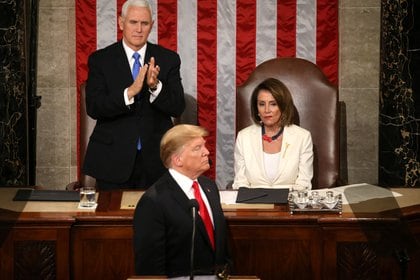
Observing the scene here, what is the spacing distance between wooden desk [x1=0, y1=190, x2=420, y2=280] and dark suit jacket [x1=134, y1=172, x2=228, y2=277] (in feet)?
1.79

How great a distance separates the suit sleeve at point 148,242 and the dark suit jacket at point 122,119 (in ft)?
5.56

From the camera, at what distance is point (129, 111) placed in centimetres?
579

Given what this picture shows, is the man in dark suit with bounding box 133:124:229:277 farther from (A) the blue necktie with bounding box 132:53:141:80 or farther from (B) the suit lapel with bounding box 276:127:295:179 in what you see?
(A) the blue necktie with bounding box 132:53:141:80

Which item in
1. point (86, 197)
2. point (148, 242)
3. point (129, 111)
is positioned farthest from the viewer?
point (129, 111)

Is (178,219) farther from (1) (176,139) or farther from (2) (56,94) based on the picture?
(2) (56,94)

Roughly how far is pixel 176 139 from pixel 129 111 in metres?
1.56

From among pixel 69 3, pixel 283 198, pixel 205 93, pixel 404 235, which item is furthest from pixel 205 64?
pixel 404 235

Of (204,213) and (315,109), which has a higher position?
(315,109)

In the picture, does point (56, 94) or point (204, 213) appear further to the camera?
point (56, 94)

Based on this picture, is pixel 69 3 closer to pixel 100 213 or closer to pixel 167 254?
pixel 100 213

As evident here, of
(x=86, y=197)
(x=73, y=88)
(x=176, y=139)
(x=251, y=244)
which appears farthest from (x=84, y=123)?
(x=176, y=139)

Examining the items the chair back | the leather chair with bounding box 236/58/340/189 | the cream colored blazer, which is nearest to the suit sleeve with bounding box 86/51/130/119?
the chair back

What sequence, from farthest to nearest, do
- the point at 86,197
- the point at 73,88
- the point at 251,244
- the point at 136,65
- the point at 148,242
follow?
the point at 73,88 < the point at 136,65 < the point at 86,197 < the point at 251,244 < the point at 148,242

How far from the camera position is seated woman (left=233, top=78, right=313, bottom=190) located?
5855 mm
